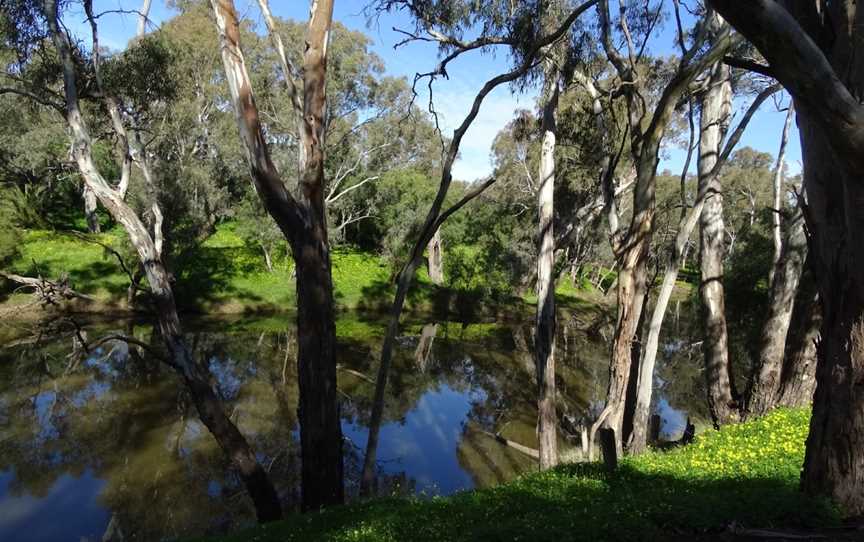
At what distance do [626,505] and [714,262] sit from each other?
574cm

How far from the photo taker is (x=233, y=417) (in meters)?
11.7

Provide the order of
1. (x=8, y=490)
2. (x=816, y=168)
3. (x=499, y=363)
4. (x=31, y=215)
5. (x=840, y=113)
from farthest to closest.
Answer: (x=31, y=215)
(x=499, y=363)
(x=8, y=490)
(x=816, y=168)
(x=840, y=113)

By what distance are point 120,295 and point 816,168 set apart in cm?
2145

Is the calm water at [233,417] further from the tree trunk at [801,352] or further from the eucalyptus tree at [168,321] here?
the tree trunk at [801,352]

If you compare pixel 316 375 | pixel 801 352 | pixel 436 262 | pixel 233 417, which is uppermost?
pixel 436 262

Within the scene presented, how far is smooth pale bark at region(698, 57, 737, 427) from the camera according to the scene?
876 centimetres

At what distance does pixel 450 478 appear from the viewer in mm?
9812

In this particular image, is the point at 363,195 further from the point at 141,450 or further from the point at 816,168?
the point at 816,168

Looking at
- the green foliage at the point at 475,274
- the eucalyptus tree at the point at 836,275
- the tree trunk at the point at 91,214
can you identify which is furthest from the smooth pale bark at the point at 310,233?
the tree trunk at the point at 91,214

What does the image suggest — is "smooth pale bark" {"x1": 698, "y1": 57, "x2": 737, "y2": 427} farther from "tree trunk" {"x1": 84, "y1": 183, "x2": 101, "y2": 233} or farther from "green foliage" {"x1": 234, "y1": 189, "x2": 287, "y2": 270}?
"tree trunk" {"x1": 84, "y1": 183, "x2": 101, "y2": 233}

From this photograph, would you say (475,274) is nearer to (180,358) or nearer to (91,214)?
(91,214)

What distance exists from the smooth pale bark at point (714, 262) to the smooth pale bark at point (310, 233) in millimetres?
5889

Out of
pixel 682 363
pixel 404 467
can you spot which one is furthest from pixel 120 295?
pixel 682 363

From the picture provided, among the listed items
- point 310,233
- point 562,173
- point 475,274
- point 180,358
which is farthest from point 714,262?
point 475,274
